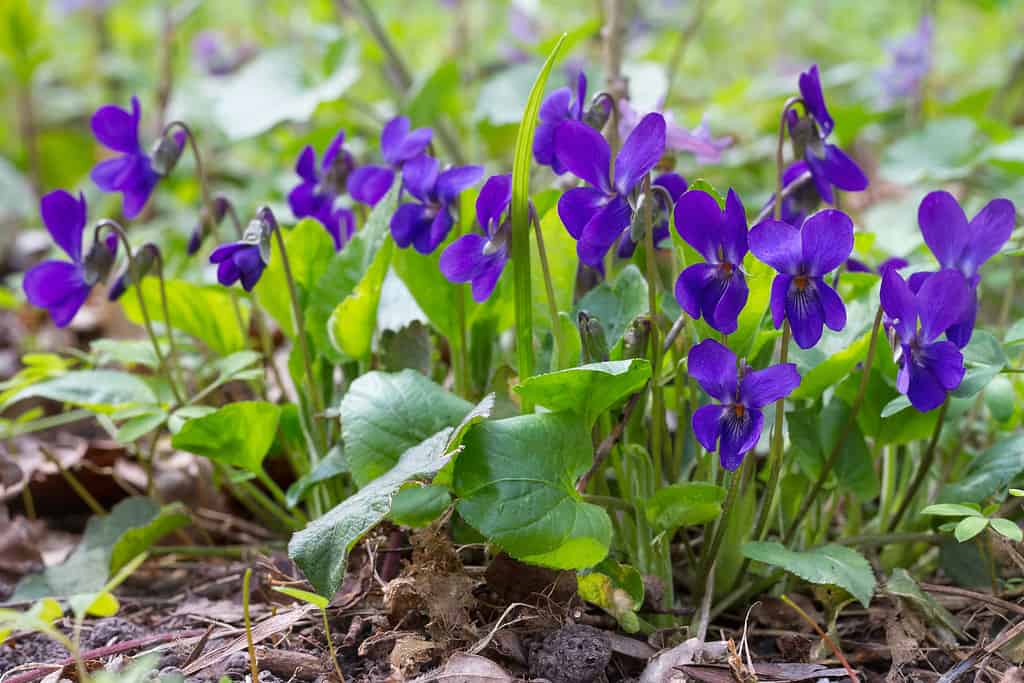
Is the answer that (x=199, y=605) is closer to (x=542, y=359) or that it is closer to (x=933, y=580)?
(x=542, y=359)

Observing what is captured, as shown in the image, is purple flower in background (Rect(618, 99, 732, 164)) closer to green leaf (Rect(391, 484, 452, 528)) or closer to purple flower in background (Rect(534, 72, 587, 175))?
purple flower in background (Rect(534, 72, 587, 175))

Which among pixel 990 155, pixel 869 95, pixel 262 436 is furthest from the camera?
pixel 869 95

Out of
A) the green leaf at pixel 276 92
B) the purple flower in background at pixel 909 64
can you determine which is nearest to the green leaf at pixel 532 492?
the green leaf at pixel 276 92

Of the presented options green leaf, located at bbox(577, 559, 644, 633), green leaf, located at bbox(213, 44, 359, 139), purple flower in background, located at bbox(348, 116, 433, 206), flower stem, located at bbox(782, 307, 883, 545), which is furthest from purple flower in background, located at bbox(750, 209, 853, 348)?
green leaf, located at bbox(213, 44, 359, 139)

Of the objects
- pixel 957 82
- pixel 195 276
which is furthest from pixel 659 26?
pixel 195 276

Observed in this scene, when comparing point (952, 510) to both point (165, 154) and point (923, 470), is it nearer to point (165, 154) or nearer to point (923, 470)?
point (923, 470)

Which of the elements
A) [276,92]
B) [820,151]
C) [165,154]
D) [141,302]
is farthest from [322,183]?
[276,92]
